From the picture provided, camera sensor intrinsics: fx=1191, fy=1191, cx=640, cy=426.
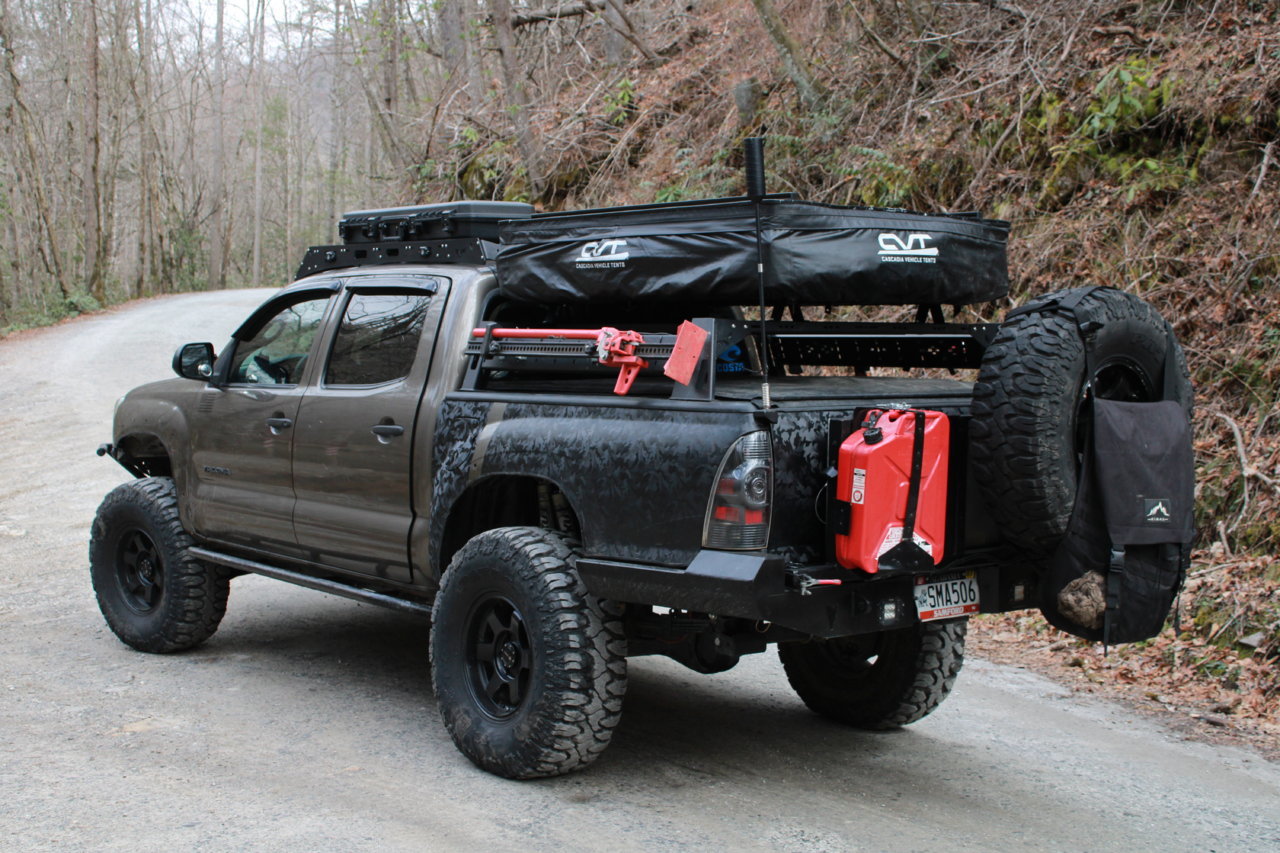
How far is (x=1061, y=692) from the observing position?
6141 mm

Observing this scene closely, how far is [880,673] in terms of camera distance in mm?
5316

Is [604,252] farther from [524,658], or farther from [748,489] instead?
[524,658]

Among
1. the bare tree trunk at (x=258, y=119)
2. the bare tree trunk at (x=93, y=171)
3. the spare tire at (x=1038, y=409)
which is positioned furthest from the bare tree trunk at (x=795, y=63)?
the bare tree trunk at (x=258, y=119)

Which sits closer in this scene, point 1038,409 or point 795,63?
point 1038,409

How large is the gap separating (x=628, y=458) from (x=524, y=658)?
36.7 inches

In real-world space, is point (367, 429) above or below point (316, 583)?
above

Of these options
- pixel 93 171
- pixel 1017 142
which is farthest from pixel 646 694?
pixel 93 171

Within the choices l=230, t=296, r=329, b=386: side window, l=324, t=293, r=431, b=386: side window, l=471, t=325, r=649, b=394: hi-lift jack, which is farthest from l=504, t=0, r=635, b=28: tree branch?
l=471, t=325, r=649, b=394: hi-lift jack

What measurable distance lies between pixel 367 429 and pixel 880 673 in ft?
8.40

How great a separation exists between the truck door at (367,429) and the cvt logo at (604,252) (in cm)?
97

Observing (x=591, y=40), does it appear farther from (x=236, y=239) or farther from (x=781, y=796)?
(x=236, y=239)

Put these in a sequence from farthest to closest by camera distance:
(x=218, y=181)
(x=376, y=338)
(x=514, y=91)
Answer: (x=218, y=181), (x=514, y=91), (x=376, y=338)

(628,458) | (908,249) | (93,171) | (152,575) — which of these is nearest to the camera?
(628,458)

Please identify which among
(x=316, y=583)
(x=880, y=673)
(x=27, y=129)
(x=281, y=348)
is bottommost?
(x=880, y=673)
